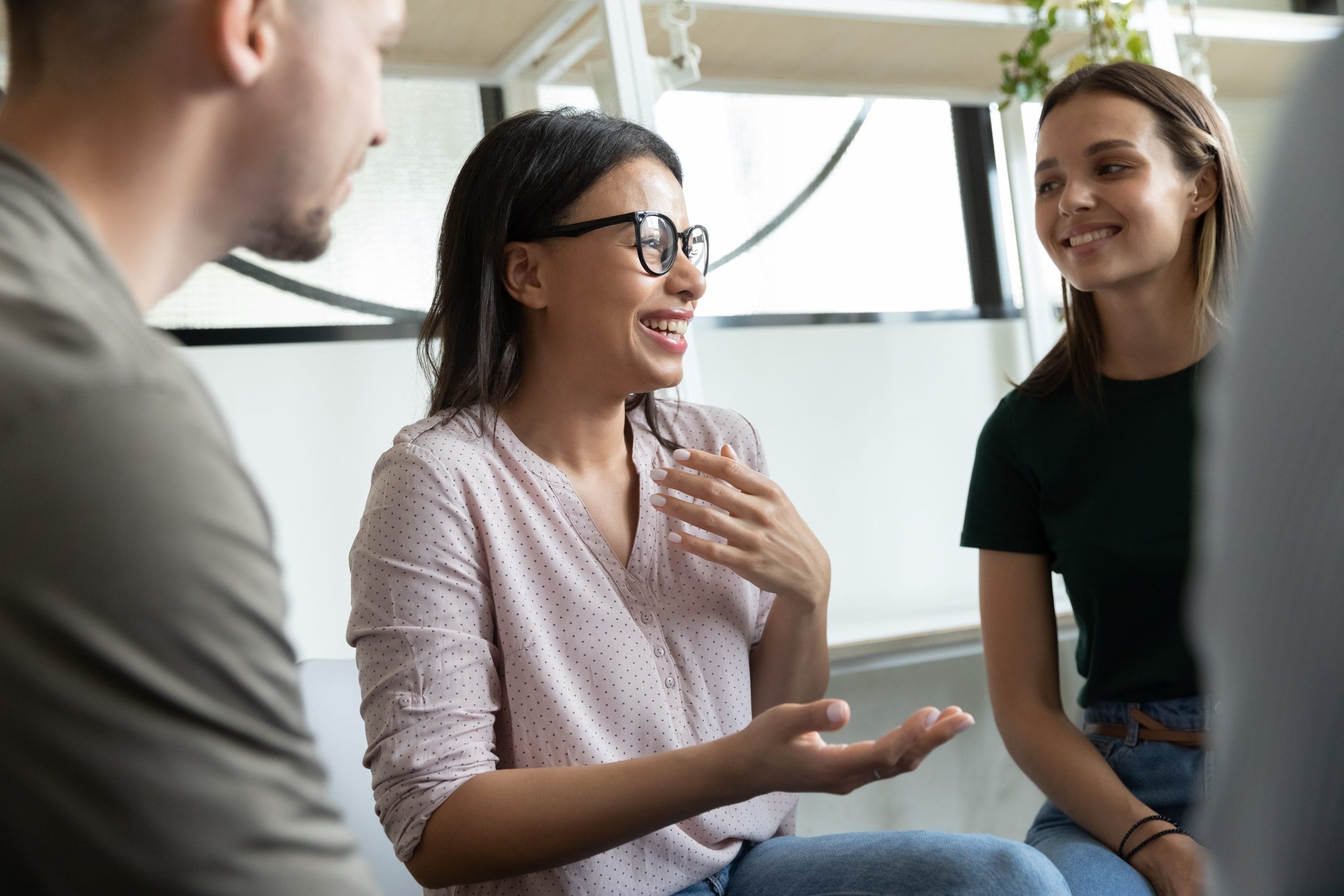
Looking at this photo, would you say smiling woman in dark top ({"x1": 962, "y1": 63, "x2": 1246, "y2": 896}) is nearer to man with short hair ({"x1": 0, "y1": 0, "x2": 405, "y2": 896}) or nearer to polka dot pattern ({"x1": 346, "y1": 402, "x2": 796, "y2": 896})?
polka dot pattern ({"x1": 346, "y1": 402, "x2": 796, "y2": 896})

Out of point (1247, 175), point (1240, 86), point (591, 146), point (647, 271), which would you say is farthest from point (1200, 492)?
point (1240, 86)

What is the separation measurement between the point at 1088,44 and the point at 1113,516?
1164 millimetres

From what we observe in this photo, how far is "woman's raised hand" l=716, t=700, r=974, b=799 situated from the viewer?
776 millimetres

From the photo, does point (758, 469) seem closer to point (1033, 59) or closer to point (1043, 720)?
point (1043, 720)

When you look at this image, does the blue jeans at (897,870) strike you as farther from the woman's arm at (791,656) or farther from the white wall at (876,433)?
the white wall at (876,433)

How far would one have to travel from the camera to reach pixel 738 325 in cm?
202

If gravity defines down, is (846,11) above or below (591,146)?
above

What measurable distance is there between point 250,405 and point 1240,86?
2.15 meters

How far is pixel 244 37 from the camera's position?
51 cm

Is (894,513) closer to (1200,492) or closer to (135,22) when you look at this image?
(1200,492)

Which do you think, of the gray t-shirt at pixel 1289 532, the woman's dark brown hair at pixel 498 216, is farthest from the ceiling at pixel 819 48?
the gray t-shirt at pixel 1289 532

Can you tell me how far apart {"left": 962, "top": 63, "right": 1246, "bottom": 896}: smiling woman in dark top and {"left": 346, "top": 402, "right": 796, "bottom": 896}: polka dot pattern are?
0.36 meters

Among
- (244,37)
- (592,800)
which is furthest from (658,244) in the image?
(244,37)

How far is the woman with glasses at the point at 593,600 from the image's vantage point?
89 cm
